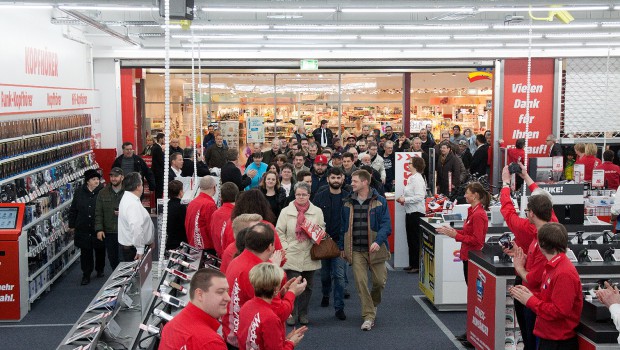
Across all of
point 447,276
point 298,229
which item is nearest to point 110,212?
point 298,229

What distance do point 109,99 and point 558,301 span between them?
12.4 m

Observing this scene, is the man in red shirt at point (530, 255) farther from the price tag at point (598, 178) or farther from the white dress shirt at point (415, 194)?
the price tag at point (598, 178)

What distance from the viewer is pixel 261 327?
3732mm

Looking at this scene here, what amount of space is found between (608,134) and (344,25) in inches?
335

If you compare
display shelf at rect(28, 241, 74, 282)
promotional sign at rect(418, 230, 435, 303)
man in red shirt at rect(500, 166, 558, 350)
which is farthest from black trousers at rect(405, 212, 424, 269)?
display shelf at rect(28, 241, 74, 282)

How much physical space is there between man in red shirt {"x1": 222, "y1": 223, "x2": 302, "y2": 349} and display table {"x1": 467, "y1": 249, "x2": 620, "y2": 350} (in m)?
2.21

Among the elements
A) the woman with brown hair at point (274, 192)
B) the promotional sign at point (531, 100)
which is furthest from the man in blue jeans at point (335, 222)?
the promotional sign at point (531, 100)

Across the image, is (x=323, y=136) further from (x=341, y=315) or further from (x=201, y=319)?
(x=201, y=319)

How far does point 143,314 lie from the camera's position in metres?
5.08

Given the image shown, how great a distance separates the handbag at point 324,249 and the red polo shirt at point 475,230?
4.09 feet

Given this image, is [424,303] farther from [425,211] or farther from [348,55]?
[348,55]

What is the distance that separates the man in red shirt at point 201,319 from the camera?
3.22 metres

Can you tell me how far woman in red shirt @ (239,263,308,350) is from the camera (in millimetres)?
3730

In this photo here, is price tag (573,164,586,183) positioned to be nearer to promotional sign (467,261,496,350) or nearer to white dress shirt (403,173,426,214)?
white dress shirt (403,173,426,214)
